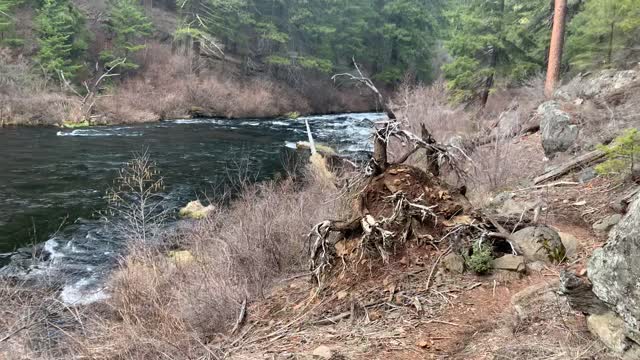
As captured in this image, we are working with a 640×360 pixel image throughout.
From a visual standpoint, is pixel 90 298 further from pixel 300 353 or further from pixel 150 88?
pixel 150 88

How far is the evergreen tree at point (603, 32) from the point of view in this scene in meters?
12.5

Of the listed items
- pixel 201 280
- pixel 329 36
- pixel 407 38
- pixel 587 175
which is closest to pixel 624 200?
pixel 587 175

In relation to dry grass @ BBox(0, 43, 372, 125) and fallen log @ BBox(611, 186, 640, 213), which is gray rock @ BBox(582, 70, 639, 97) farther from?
dry grass @ BBox(0, 43, 372, 125)

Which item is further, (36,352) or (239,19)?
(239,19)

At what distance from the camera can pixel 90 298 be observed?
25.6 ft

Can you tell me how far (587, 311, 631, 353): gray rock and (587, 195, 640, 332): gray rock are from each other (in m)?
0.19

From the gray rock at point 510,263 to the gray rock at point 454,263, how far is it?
356 millimetres

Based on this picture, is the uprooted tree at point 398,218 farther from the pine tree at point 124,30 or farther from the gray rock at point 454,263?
the pine tree at point 124,30

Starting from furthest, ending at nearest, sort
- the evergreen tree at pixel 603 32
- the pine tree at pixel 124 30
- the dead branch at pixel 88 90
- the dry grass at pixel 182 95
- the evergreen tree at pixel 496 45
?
the pine tree at pixel 124 30, the dry grass at pixel 182 95, the dead branch at pixel 88 90, the evergreen tree at pixel 496 45, the evergreen tree at pixel 603 32

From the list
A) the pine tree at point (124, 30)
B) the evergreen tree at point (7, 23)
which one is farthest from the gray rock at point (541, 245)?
the pine tree at point (124, 30)

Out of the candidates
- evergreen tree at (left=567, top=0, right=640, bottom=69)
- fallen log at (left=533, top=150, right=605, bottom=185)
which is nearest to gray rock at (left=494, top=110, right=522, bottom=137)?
evergreen tree at (left=567, top=0, right=640, bottom=69)

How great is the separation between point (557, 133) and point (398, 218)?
20.9ft

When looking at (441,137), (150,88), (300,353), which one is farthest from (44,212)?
(150,88)

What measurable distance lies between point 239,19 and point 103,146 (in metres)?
22.3
